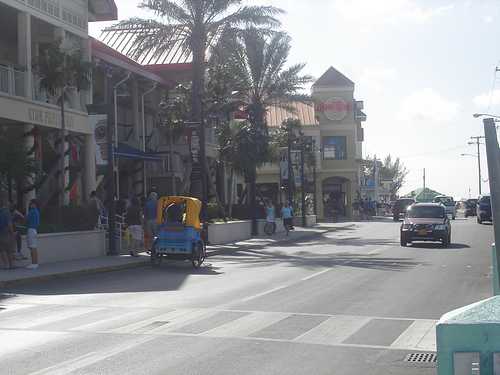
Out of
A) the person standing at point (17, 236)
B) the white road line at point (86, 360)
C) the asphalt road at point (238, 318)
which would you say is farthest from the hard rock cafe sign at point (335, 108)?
the white road line at point (86, 360)

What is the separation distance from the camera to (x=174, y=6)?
32.2 m

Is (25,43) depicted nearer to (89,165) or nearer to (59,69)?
(59,69)

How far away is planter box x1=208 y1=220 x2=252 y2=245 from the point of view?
104 ft

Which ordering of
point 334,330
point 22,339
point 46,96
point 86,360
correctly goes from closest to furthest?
point 86,360 → point 22,339 → point 334,330 → point 46,96

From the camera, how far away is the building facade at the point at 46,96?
25250 millimetres

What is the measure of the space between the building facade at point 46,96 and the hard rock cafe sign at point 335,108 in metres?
42.8

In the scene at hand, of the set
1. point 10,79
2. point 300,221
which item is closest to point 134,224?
point 10,79

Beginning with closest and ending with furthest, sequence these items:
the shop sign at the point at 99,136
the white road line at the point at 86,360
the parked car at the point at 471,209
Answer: the white road line at the point at 86,360
the shop sign at the point at 99,136
the parked car at the point at 471,209

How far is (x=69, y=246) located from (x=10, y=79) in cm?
659

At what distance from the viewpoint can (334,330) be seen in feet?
33.5

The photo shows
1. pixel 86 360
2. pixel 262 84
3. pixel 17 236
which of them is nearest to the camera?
pixel 86 360

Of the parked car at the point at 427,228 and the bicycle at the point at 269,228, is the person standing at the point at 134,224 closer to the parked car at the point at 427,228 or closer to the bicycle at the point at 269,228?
the parked car at the point at 427,228

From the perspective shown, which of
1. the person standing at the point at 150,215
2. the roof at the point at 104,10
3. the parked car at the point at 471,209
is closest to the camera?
the person standing at the point at 150,215

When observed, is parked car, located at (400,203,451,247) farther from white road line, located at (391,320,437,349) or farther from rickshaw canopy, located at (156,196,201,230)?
white road line, located at (391,320,437,349)
